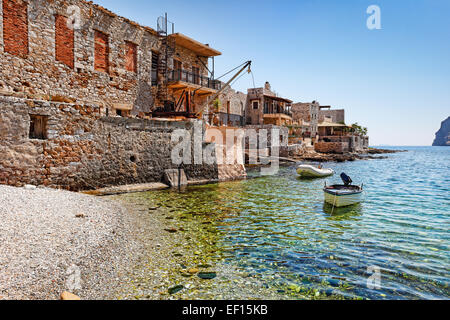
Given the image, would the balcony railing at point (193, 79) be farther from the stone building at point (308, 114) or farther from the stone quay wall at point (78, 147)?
the stone building at point (308, 114)

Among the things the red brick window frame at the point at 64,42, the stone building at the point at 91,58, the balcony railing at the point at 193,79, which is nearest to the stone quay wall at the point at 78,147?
the stone building at the point at 91,58

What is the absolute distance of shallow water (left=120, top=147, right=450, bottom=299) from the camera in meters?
5.08

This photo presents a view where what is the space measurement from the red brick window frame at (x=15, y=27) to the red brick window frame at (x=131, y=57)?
6596mm

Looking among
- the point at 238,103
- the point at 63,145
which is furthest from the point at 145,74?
the point at 238,103

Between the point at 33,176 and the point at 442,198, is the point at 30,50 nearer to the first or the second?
the point at 33,176

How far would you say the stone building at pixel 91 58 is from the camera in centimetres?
1402

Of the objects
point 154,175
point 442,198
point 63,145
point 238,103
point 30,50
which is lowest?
point 442,198

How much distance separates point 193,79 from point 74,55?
11277mm

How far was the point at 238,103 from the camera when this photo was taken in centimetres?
4547

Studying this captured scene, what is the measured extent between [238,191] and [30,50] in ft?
45.1

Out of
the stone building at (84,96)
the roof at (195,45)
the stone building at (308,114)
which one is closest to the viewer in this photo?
the stone building at (84,96)

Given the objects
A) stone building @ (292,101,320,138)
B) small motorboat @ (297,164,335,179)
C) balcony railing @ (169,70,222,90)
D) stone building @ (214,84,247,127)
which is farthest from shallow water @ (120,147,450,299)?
stone building @ (292,101,320,138)

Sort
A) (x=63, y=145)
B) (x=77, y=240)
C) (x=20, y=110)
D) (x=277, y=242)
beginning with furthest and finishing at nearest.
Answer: (x=63, y=145) < (x=20, y=110) < (x=277, y=242) < (x=77, y=240)

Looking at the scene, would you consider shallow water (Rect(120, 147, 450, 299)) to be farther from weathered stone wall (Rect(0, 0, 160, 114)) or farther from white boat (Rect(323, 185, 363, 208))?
weathered stone wall (Rect(0, 0, 160, 114))
